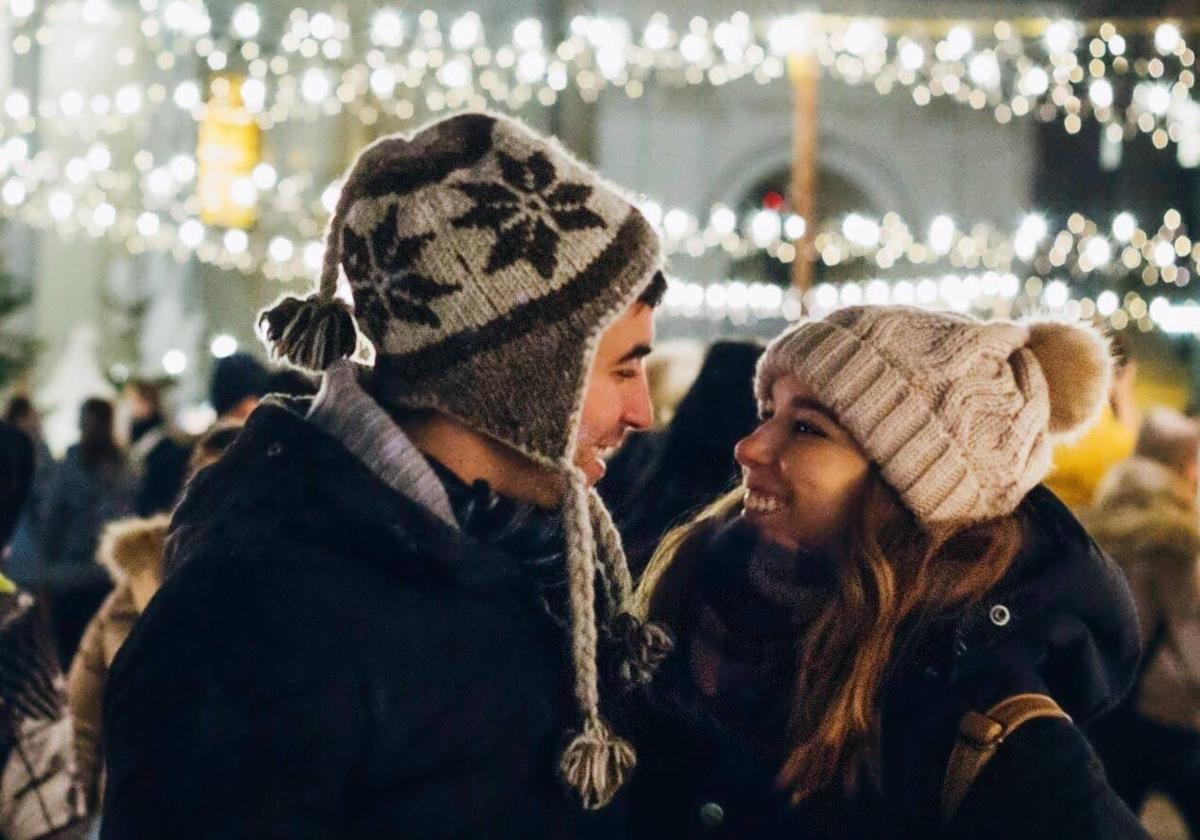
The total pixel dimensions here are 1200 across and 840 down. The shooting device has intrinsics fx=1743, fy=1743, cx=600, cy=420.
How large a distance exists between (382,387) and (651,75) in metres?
25.2

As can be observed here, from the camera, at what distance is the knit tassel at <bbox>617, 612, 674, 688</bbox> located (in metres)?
2.58

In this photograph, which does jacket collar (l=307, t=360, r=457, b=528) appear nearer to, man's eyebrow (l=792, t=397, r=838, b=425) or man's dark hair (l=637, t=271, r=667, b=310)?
man's dark hair (l=637, t=271, r=667, b=310)

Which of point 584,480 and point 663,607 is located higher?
point 584,480

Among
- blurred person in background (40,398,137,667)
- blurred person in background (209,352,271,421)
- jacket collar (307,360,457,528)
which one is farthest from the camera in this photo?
blurred person in background (40,398,137,667)

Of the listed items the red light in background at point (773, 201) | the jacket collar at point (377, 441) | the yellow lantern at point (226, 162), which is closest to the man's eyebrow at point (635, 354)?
the jacket collar at point (377, 441)

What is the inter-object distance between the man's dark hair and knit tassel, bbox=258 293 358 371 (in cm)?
43

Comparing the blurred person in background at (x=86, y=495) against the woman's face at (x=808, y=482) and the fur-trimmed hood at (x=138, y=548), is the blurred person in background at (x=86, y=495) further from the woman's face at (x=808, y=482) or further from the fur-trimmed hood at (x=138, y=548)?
the woman's face at (x=808, y=482)

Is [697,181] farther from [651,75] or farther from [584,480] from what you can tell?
[584,480]

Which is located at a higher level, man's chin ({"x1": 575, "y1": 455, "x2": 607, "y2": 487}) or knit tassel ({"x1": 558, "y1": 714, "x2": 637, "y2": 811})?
man's chin ({"x1": 575, "y1": 455, "x2": 607, "y2": 487})

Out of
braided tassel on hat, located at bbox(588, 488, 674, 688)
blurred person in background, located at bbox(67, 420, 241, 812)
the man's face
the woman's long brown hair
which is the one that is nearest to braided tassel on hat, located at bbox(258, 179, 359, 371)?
the man's face

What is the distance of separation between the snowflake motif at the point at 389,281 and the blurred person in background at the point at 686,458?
107 cm

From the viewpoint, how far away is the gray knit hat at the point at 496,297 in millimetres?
2383

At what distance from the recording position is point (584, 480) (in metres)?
2.50

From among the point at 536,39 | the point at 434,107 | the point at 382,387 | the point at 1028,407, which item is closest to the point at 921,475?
the point at 1028,407
